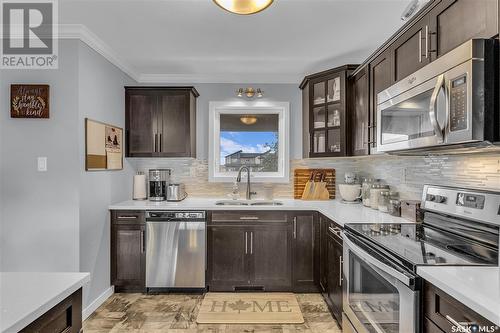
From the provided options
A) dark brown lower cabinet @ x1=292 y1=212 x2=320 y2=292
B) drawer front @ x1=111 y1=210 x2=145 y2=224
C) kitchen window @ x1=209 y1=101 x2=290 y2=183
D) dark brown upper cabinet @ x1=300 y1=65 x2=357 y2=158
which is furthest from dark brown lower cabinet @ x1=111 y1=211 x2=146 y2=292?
dark brown upper cabinet @ x1=300 y1=65 x2=357 y2=158

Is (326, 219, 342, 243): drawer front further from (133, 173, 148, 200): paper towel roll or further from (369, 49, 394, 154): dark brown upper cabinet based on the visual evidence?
(133, 173, 148, 200): paper towel roll

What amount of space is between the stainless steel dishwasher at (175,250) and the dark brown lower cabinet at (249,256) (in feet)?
0.37

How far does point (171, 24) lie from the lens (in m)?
2.56

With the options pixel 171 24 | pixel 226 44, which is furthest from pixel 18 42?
pixel 226 44

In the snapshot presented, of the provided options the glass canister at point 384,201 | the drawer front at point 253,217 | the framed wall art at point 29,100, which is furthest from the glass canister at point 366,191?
the framed wall art at point 29,100

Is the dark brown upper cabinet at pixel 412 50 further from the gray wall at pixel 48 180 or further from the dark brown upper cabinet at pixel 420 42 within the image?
the gray wall at pixel 48 180

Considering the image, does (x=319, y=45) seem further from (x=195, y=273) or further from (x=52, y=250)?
(x=52, y=250)

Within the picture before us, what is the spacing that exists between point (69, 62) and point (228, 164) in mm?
2054

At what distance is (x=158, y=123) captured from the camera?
12.1ft

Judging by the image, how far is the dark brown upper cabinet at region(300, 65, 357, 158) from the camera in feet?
10.4

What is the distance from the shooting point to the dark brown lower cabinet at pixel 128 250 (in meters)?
3.28

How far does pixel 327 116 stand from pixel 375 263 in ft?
6.66

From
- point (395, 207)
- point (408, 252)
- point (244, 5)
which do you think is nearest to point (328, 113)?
point (395, 207)

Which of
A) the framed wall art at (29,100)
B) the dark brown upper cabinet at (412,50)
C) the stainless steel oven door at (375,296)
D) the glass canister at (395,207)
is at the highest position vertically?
the dark brown upper cabinet at (412,50)
